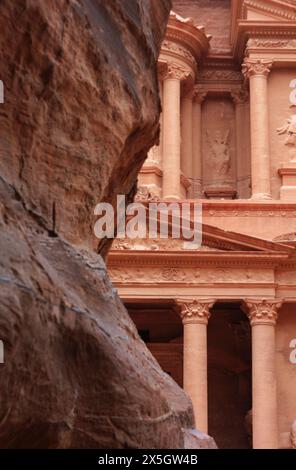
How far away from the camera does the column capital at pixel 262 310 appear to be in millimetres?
24534

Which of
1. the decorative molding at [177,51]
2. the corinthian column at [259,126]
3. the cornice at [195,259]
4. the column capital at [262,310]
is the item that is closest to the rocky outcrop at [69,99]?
the cornice at [195,259]

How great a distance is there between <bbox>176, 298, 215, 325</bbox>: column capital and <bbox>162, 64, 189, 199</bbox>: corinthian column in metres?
6.58

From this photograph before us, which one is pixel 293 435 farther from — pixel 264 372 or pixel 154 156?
pixel 154 156

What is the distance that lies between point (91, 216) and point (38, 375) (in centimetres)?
139

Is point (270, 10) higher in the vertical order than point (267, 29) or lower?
higher

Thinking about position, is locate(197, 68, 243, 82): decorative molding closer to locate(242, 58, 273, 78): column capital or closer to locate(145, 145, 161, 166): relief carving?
locate(242, 58, 273, 78): column capital

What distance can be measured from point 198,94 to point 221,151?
2.30 m

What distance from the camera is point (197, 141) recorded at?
34000mm

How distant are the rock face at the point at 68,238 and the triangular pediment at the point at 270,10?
89.3 ft

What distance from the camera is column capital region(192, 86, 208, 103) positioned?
113 ft

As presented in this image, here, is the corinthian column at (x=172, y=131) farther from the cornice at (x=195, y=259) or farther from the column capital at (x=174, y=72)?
the cornice at (x=195, y=259)

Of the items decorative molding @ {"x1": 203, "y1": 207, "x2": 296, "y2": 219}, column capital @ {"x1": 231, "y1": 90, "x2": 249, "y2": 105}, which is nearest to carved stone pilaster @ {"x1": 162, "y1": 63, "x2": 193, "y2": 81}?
column capital @ {"x1": 231, "y1": 90, "x2": 249, "y2": 105}

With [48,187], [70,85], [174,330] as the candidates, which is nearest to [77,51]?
[70,85]

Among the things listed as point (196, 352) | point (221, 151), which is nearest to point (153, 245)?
point (196, 352)
